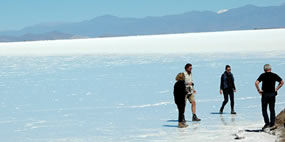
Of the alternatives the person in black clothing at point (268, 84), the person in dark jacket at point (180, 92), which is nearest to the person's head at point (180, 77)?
the person in dark jacket at point (180, 92)

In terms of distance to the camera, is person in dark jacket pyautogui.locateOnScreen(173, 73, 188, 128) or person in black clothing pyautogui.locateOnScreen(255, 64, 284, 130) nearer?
person in black clothing pyautogui.locateOnScreen(255, 64, 284, 130)

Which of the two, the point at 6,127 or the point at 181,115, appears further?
the point at 6,127

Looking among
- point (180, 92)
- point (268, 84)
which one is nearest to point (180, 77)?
point (180, 92)

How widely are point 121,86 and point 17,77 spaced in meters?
6.35

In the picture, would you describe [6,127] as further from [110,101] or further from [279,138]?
[279,138]

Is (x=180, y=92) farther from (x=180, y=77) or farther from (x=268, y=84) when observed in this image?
(x=268, y=84)

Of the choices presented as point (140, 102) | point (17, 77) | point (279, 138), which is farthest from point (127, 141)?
point (17, 77)

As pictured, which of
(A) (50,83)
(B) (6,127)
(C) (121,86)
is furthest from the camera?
(A) (50,83)

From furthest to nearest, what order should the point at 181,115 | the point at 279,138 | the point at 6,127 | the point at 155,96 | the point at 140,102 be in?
the point at 155,96 < the point at 140,102 < the point at 6,127 < the point at 181,115 < the point at 279,138

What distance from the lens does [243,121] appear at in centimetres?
910

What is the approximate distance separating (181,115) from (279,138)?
8.08 feet

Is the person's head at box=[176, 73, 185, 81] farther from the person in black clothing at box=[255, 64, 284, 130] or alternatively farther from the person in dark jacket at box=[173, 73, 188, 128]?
the person in black clothing at box=[255, 64, 284, 130]

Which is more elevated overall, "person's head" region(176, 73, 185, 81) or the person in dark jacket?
"person's head" region(176, 73, 185, 81)

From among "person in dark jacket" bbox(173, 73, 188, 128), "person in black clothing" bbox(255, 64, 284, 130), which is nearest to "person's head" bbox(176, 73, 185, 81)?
"person in dark jacket" bbox(173, 73, 188, 128)
